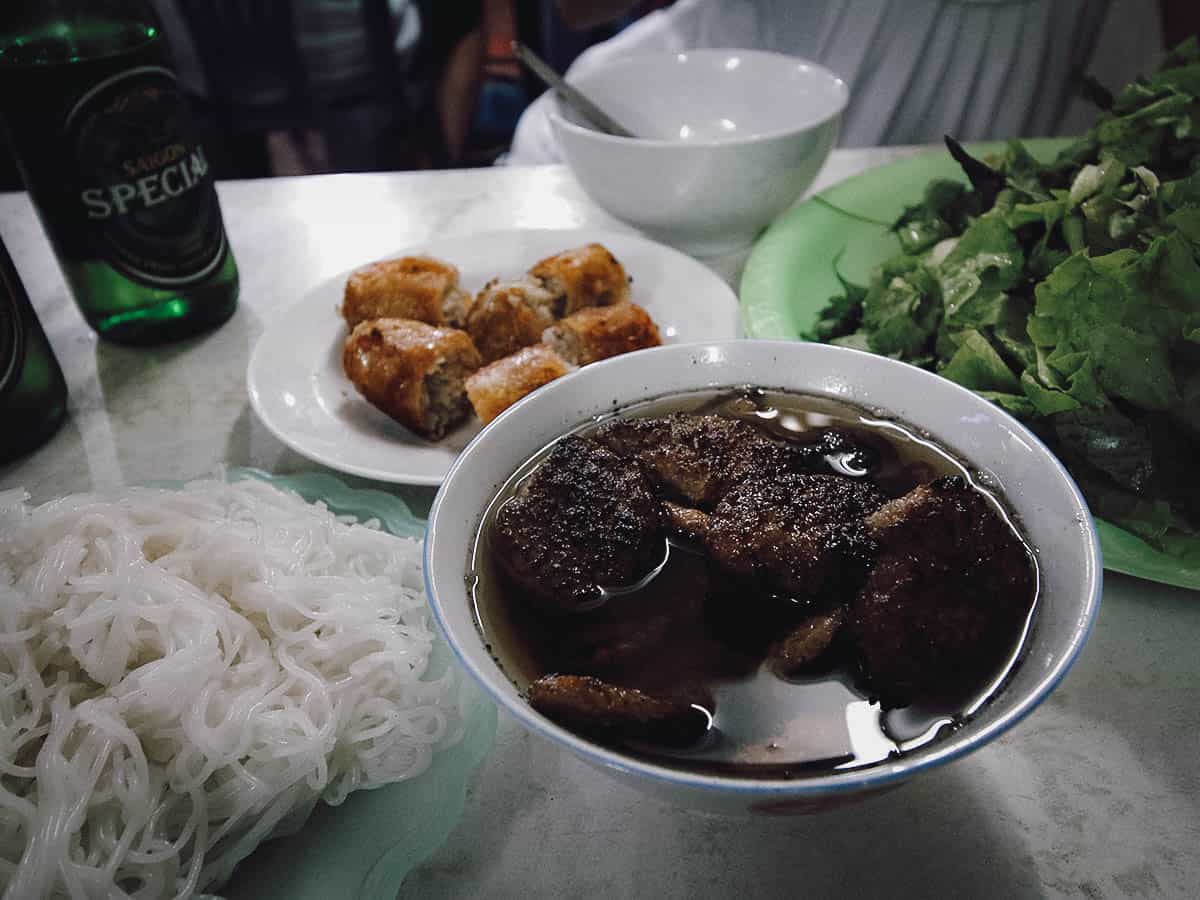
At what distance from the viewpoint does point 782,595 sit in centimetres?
84

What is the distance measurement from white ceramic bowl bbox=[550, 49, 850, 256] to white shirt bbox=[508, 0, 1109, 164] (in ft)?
1.94

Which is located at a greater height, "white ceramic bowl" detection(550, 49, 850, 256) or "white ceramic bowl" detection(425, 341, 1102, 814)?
"white ceramic bowl" detection(425, 341, 1102, 814)

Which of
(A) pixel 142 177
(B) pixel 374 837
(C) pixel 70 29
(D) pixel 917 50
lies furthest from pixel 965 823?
(D) pixel 917 50

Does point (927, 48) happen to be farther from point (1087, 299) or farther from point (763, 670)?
point (763, 670)

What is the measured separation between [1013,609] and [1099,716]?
284mm

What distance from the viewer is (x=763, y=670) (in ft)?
2.60

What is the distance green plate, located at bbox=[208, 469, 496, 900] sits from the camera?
765 millimetres

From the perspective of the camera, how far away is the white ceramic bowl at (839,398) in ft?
2.01

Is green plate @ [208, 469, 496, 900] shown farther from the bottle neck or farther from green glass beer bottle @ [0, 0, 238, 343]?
the bottle neck

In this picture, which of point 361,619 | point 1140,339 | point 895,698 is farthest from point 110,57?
point 1140,339

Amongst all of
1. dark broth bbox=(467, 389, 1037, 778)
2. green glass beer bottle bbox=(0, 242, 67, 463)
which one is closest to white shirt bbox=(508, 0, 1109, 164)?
green glass beer bottle bbox=(0, 242, 67, 463)

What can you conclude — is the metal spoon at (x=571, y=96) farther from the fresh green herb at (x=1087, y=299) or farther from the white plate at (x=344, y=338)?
the fresh green herb at (x=1087, y=299)

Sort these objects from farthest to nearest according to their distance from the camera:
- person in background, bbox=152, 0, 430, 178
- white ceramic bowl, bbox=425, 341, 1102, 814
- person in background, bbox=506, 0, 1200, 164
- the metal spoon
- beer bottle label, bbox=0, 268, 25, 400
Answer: person in background, bbox=152, 0, 430, 178 < person in background, bbox=506, 0, 1200, 164 < the metal spoon < beer bottle label, bbox=0, 268, 25, 400 < white ceramic bowl, bbox=425, 341, 1102, 814

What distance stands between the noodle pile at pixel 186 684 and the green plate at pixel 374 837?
2 centimetres
